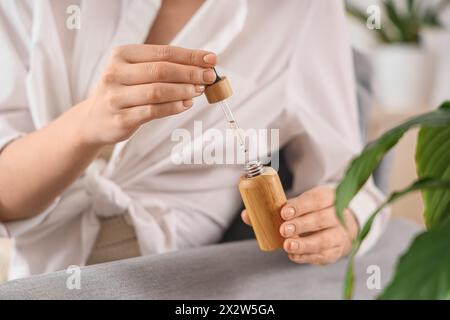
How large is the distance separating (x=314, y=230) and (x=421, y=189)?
0.33m

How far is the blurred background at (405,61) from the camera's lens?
1.82 metres

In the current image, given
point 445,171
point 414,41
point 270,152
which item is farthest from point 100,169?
point 414,41

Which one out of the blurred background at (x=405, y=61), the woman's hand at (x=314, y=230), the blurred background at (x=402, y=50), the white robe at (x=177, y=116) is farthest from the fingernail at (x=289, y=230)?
the blurred background at (x=402, y=50)

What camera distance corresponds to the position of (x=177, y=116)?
0.77 metres

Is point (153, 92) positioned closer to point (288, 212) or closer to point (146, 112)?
point (146, 112)

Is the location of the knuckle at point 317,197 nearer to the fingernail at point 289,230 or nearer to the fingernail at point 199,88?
the fingernail at point 289,230

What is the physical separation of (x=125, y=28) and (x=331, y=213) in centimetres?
29

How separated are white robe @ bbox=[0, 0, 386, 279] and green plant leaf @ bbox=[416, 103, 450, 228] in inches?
14.7

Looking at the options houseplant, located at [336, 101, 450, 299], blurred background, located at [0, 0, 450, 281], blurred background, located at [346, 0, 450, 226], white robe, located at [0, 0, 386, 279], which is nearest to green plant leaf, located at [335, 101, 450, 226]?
houseplant, located at [336, 101, 450, 299]

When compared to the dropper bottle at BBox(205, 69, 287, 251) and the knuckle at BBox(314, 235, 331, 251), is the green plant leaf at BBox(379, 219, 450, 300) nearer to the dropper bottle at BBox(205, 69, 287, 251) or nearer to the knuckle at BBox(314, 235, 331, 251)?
the dropper bottle at BBox(205, 69, 287, 251)

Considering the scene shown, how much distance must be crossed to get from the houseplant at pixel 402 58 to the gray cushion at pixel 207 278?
1386mm

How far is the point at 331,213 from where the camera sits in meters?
0.68
